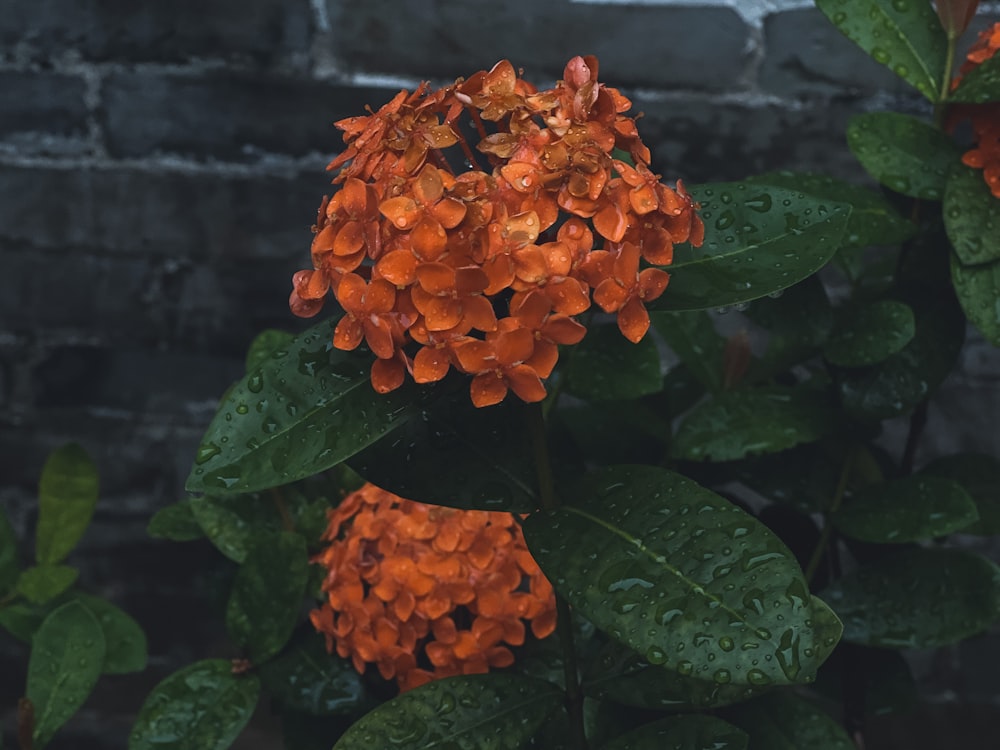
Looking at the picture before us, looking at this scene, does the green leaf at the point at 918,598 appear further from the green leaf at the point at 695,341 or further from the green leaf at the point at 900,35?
the green leaf at the point at 900,35

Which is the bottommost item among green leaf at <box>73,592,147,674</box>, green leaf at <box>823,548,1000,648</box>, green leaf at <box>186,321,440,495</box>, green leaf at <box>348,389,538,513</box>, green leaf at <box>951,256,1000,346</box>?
green leaf at <box>73,592,147,674</box>

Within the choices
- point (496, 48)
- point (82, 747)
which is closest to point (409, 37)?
point (496, 48)

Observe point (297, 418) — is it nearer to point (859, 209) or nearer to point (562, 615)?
point (562, 615)

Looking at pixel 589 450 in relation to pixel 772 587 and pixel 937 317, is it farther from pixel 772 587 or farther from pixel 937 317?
pixel 772 587

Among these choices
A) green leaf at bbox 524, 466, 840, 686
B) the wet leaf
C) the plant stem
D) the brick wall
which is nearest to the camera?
green leaf at bbox 524, 466, 840, 686

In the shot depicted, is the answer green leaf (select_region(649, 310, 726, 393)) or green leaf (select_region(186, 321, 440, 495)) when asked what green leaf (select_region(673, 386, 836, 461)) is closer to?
green leaf (select_region(649, 310, 726, 393))

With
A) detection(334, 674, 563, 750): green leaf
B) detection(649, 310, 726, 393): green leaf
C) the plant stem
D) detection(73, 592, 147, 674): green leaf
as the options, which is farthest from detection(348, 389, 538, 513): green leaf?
detection(73, 592, 147, 674): green leaf

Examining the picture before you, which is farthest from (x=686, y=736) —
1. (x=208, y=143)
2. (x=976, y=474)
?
(x=208, y=143)
